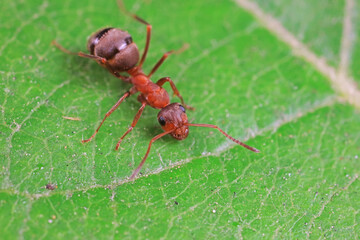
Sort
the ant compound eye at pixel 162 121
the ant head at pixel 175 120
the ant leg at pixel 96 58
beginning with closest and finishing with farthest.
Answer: the ant head at pixel 175 120, the ant compound eye at pixel 162 121, the ant leg at pixel 96 58

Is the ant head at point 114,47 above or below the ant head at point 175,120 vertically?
above

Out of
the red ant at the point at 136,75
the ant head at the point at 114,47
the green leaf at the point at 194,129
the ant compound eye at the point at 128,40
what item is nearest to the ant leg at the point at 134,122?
the red ant at the point at 136,75

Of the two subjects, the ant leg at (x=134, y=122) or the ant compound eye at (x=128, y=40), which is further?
the ant compound eye at (x=128, y=40)

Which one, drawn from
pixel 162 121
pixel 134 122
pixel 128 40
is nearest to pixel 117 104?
pixel 134 122

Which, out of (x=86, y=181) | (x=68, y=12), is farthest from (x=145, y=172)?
(x=68, y=12)

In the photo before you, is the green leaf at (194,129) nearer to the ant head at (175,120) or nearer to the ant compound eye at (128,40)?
the ant head at (175,120)

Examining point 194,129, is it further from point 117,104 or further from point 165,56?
point 165,56
